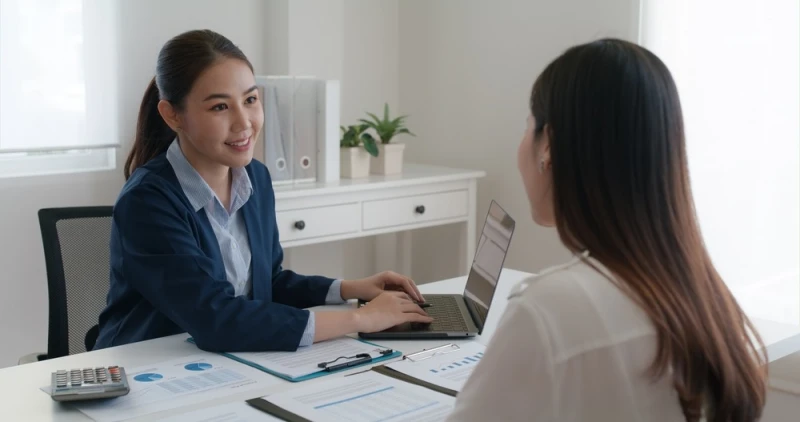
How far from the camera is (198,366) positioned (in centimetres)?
156

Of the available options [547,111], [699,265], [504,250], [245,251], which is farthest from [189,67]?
[699,265]

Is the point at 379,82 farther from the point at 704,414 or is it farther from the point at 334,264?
the point at 704,414

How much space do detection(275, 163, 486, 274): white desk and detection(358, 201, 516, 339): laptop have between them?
117 cm

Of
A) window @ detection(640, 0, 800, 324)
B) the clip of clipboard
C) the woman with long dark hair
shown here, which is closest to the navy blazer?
the clip of clipboard

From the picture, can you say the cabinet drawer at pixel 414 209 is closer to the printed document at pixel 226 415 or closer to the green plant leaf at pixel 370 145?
the green plant leaf at pixel 370 145

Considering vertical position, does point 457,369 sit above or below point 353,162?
below

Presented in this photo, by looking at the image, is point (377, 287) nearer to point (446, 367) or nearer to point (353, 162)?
point (446, 367)

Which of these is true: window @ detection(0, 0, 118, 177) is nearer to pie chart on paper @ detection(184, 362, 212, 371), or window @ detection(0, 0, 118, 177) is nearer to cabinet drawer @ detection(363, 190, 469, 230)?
cabinet drawer @ detection(363, 190, 469, 230)

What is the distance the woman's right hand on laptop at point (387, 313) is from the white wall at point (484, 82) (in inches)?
70.9

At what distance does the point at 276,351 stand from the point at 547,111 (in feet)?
2.74

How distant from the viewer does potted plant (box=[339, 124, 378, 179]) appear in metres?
3.35

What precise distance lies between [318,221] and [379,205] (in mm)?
275

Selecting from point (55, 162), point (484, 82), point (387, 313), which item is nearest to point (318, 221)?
point (55, 162)

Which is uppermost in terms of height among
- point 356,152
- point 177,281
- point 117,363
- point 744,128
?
point 744,128
